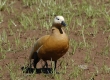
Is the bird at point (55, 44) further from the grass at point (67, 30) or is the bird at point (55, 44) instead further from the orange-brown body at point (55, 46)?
the grass at point (67, 30)

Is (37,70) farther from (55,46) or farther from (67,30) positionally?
(67,30)

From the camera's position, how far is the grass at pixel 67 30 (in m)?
7.77

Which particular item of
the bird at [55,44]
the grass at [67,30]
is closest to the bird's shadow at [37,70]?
the grass at [67,30]

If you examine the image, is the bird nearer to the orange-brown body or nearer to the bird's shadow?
the orange-brown body

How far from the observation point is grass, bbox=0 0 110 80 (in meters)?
7.77

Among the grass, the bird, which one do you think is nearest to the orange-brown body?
the bird

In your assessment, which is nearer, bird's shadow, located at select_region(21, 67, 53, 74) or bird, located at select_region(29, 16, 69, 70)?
bird, located at select_region(29, 16, 69, 70)

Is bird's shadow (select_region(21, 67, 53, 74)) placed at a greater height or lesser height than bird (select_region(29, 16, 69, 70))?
lesser

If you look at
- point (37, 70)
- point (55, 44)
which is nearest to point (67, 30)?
point (37, 70)

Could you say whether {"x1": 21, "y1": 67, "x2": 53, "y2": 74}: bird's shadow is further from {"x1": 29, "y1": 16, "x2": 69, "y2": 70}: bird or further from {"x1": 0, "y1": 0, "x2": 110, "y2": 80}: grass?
{"x1": 29, "y1": 16, "x2": 69, "y2": 70}: bird

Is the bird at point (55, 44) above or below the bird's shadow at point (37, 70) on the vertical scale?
above

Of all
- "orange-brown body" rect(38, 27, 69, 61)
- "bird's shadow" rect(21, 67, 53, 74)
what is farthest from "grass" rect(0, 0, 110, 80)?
"orange-brown body" rect(38, 27, 69, 61)

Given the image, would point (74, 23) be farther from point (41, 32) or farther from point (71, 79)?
point (71, 79)

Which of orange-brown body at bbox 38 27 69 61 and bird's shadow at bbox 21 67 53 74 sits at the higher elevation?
orange-brown body at bbox 38 27 69 61
